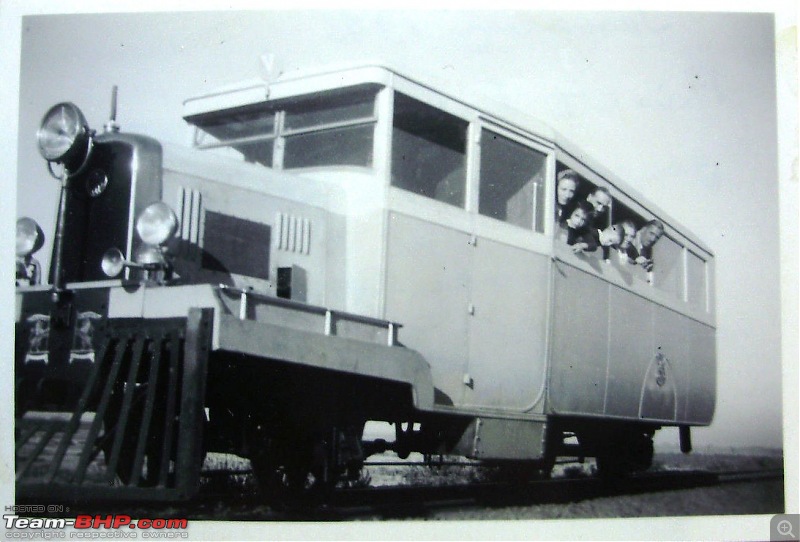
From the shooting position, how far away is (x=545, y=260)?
19.0 feet

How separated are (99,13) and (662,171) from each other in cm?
408

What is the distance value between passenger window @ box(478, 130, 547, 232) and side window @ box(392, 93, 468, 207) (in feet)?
0.61

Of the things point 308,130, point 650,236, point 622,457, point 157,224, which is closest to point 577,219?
point 650,236

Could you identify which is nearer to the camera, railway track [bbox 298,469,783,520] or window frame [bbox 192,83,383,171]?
railway track [bbox 298,469,783,520]

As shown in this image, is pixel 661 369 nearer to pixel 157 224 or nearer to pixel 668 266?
pixel 668 266

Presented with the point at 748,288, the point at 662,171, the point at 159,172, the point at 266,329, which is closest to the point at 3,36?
the point at 159,172

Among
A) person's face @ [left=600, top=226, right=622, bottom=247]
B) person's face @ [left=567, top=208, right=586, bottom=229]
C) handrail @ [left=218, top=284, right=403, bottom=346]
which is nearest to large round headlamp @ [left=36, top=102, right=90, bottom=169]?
handrail @ [left=218, top=284, right=403, bottom=346]

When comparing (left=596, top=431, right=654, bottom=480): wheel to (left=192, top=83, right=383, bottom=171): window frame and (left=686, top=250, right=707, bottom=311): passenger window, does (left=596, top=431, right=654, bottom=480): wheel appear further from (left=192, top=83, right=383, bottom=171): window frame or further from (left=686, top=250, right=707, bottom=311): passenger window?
(left=192, top=83, right=383, bottom=171): window frame

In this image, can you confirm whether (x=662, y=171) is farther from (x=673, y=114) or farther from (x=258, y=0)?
(x=258, y=0)

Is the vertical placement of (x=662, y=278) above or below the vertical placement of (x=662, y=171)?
below

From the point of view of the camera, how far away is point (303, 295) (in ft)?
15.9

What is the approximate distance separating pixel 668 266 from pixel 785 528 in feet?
10.0

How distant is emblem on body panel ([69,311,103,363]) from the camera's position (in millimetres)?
4234

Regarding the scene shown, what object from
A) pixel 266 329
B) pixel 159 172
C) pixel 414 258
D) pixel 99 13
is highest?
pixel 99 13
